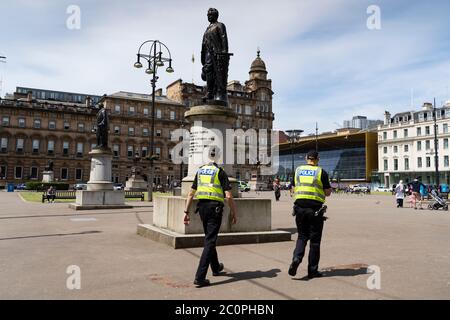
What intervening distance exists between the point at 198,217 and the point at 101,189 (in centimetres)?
1324

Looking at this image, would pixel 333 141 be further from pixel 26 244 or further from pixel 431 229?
pixel 26 244

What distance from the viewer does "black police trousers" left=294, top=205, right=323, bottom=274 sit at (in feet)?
19.3

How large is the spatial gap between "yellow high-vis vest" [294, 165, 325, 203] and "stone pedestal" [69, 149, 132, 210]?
51.7 feet

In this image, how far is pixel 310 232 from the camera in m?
6.03

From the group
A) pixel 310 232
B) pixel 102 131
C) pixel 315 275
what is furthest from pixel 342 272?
pixel 102 131

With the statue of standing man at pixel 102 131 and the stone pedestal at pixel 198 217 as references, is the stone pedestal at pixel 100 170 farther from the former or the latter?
the stone pedestal at pixel 198 217

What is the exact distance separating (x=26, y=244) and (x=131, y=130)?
74960mm

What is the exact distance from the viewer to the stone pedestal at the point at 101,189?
20.0 metres

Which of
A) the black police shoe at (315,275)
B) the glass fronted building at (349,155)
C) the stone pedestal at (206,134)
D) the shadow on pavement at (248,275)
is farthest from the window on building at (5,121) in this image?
the black police shoe at (315,275)

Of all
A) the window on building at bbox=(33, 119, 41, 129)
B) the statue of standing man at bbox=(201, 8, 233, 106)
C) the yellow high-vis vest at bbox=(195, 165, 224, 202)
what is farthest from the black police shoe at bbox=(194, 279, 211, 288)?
the window on building at bbox=(33, 119, 41, 129)

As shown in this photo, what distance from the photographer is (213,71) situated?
10031mm

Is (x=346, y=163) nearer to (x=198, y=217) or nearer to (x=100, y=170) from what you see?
(x=100, y=170)

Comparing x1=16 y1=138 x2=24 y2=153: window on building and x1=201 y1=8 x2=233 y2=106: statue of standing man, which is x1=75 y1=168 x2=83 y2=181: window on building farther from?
x1=201 y1=8 x2=233 y2=106: statue of standing man

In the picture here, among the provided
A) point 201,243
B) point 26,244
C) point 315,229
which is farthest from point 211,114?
point 26,244
